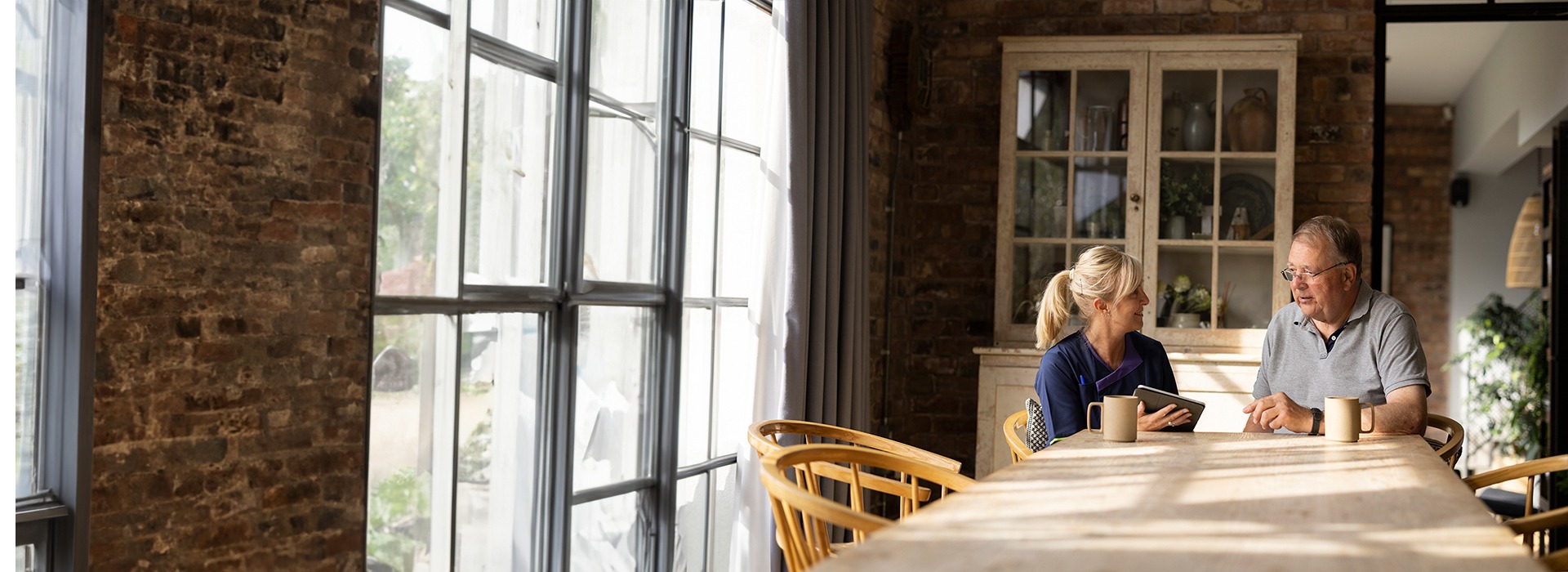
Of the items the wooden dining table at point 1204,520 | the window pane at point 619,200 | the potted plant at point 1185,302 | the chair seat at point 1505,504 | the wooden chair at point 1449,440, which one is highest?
the window pane at point 619,200

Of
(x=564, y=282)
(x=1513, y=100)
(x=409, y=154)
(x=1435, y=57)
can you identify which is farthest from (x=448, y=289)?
(x=1435, y=57)

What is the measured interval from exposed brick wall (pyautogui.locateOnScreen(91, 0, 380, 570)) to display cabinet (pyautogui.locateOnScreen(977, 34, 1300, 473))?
116 inches

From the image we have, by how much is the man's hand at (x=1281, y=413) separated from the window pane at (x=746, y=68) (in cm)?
188

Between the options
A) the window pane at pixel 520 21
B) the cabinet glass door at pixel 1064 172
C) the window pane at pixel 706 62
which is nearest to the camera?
the window pane at pixel 520 21

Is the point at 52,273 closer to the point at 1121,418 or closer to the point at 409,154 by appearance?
the point at 409,154

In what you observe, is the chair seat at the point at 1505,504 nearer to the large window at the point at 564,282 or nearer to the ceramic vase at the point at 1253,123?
the ceramic vase at the point at 1253,123

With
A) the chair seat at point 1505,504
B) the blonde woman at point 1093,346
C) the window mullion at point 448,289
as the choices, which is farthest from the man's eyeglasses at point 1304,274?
the chair seat at point 1505,504

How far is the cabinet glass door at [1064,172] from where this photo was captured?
5047mm

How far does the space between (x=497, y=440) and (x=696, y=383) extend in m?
0.92

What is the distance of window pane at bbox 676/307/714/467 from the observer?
3973 millimetres

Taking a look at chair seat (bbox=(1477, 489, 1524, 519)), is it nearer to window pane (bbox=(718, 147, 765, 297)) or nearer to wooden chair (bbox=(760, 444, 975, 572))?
window pane (bbox=(718, 147, 765, 297))

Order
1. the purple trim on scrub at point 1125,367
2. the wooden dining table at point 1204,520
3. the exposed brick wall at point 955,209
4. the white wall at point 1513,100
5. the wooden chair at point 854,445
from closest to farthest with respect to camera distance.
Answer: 1. the wooden dining table at point 1204,520
2. the wooden chair at point 854,445
3. the purple trim on scrub at point 1125,367
4. the exposed brick wall at point 955,209
5. the white wall at point 1513,100

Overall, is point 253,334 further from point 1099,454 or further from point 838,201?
point 838,201

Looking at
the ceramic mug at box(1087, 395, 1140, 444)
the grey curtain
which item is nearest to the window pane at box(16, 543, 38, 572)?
the ceramic mug at box(1087, 395, 1140, 444)
